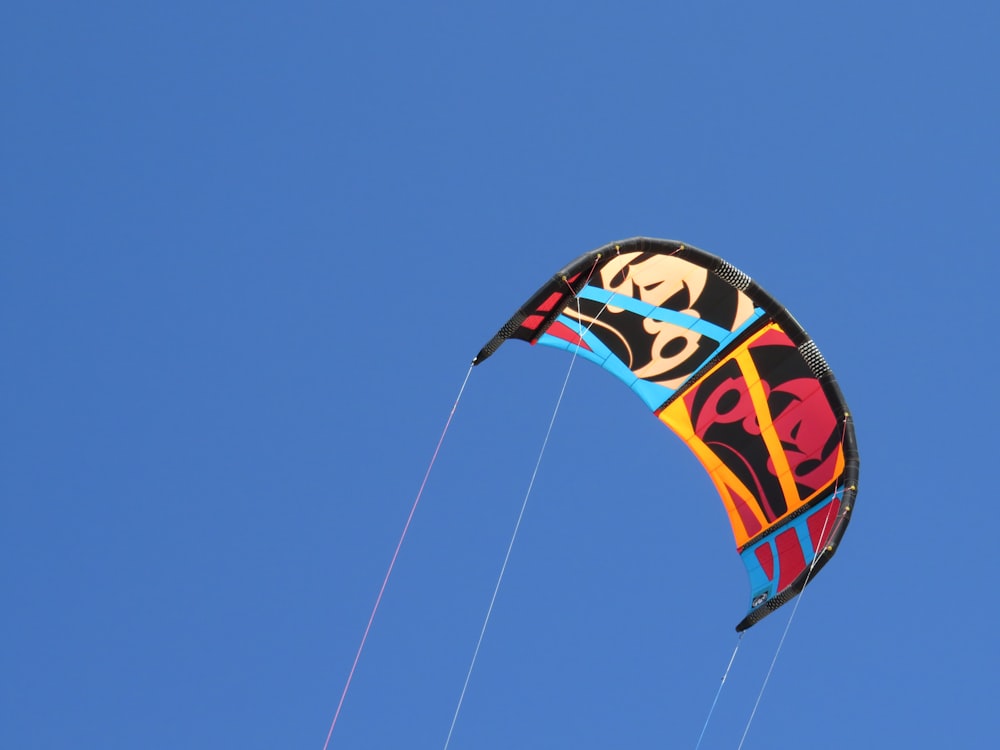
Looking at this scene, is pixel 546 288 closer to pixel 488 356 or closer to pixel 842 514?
pixel 488 356

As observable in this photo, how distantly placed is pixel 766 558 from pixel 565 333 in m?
3.75

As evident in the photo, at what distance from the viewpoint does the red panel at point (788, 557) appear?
14.9 metres

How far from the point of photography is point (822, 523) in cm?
1489

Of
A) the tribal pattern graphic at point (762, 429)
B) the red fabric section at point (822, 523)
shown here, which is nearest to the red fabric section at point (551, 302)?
the tribal pattern graphic at point (762, 429)

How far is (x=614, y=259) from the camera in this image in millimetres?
14211

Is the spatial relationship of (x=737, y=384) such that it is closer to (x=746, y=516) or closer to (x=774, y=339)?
(x=774, y=339)

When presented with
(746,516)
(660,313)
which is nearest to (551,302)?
(660,313)

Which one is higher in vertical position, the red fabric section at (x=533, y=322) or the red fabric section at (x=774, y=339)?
the red fabric section at (x=774, y=339)

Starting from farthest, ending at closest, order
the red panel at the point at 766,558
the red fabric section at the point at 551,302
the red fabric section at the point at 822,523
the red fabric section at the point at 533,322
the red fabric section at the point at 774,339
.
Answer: the red panel at the point at 766,558 < the red fabric section at the point at 774,339 < the red fabric section at the point at 822,523 < the red fabric section at the point at 533,322 < the red fabric section at the point at 551,302

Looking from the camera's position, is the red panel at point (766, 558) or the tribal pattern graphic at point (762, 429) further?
the red panel at point (766, 558)

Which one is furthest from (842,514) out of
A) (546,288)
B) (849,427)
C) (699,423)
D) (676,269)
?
(546,288)

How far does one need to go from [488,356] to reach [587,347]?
117 inches

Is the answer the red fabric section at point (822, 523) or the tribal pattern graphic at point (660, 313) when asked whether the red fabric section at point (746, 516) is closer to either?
the red fabric section at point (822, 523)

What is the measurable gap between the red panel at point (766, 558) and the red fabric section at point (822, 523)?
0.69 metres
